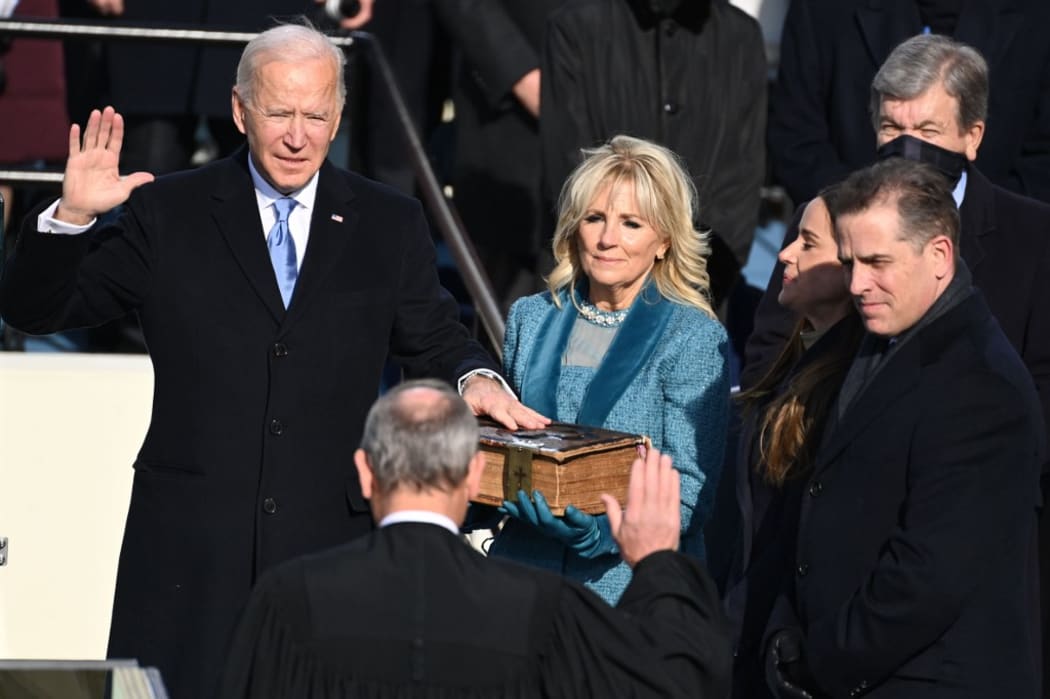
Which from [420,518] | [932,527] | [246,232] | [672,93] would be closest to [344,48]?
[672,93]

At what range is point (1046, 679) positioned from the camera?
17.4 feet

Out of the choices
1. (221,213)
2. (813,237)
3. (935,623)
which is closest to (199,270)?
(221,213)

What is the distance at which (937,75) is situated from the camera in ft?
17.4

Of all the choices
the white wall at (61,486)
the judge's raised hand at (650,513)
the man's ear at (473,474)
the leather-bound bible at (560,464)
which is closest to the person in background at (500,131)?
the white wall at (61,486)

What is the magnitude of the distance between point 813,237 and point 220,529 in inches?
61.3

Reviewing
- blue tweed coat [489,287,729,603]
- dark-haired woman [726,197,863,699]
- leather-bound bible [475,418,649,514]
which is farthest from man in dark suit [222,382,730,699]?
blue tweed coat [489,287,729,603]

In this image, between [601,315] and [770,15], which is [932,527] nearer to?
[601,315]

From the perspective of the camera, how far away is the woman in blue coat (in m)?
4.68

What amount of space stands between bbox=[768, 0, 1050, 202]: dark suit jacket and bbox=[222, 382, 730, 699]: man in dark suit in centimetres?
323

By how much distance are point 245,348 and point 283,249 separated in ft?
0.86

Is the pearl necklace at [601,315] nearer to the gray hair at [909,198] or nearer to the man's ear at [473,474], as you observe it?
the gray hair at [909,198]

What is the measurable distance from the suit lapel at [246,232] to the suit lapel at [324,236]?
54mm

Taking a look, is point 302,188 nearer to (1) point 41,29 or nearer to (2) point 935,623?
(2) point 935,623

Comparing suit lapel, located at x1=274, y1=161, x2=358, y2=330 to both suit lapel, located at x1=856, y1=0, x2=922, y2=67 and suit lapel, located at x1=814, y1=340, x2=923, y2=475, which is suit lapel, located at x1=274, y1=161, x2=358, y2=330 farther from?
suit lapel, located at x1=856, y1=0, x2=922, y2=67
